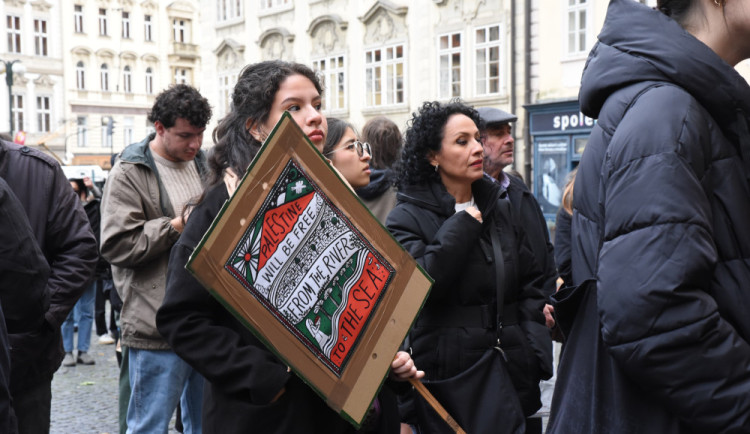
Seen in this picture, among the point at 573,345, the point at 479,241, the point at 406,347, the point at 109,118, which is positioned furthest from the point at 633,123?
the point at 109,118

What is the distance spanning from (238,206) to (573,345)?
844 mm

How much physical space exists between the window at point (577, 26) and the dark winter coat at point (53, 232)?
15723 mm

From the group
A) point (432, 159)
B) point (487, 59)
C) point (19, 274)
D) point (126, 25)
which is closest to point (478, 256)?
point (432, 159)

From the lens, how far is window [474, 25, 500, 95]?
66.2 feet

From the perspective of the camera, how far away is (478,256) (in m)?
3.47

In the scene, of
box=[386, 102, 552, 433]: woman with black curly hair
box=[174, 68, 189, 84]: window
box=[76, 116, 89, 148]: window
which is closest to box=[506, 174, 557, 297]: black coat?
box=[386, 102, 552, 433]: woman with black curly hair

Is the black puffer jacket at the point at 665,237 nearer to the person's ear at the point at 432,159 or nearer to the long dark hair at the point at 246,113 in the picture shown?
the long dark hair at the point at 246,113

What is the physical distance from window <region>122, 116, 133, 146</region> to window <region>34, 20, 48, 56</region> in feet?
22.2

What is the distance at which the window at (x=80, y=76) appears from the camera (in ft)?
182

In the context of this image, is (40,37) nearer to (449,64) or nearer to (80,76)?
(80,76)

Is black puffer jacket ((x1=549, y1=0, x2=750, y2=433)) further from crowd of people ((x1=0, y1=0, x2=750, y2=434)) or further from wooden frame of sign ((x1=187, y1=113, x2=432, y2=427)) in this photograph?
wooden frame of sign ((x1=187, y1=113, x2=432, y2=427))

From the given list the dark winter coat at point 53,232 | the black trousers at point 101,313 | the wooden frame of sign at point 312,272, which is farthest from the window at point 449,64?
the wooden frame of sign at point 312,272

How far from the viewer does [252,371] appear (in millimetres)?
2301

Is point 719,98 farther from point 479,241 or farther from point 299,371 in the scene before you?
point 479,241
